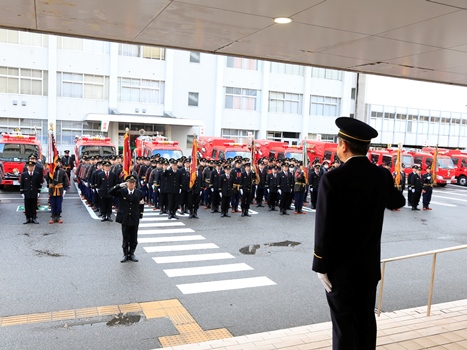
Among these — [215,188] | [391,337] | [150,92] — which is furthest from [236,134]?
[391,337]

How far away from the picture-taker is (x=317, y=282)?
8.31 metres

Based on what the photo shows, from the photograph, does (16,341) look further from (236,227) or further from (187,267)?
(236,227)

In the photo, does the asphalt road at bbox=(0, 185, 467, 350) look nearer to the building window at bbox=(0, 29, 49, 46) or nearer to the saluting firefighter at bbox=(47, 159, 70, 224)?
the saluting firefighter at bbox=(47, 159, 70, 224)

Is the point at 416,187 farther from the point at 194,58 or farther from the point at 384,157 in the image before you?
the point at 194,58

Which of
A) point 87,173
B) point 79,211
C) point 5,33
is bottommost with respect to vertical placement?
point 79,211

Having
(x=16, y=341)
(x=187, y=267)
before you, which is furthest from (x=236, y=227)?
(x=16, y=341)

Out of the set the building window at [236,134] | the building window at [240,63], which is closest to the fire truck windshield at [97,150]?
the building window at [236,134]

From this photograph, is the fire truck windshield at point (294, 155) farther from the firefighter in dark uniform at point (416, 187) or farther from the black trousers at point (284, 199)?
the black trousers at point (284, 199)

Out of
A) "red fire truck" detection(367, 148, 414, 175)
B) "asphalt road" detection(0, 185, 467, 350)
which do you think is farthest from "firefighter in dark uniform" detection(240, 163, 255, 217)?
"red fire truck" detection(367, 148, 414, 175)

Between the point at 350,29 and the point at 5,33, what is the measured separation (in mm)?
32998

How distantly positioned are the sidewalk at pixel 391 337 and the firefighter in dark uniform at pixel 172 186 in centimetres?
988

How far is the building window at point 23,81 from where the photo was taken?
31.8m

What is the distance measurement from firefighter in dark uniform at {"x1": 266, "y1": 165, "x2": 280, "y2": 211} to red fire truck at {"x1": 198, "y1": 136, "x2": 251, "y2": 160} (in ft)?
20.0

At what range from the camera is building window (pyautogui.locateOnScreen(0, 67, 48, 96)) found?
31844 mm
